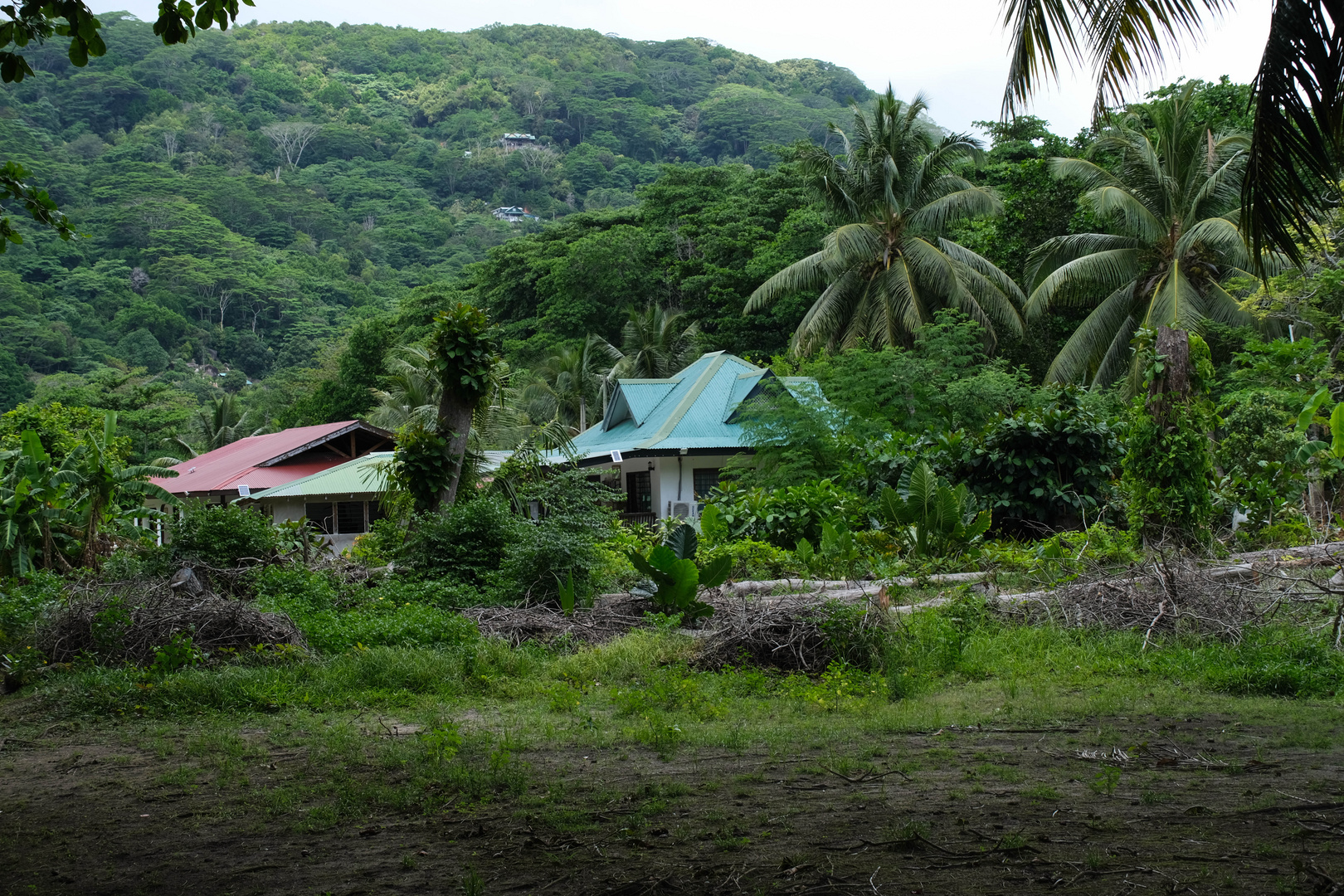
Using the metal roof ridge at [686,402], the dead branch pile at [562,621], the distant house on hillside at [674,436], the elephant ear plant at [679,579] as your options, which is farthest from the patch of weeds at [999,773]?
the metal roof ridge at [686,402]

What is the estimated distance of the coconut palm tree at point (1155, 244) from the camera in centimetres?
2367

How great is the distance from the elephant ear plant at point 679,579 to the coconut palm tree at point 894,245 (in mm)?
18606

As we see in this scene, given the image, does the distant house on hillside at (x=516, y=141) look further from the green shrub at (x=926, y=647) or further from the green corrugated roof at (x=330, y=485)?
the green shrub at (x=926, y=647)

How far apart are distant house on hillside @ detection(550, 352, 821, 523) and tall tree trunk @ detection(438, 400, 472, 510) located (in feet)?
31.0

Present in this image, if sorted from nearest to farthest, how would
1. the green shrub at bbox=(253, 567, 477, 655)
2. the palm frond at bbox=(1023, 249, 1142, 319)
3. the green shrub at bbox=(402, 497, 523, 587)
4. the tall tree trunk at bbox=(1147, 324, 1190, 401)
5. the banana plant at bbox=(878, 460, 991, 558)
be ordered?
1. the green shrub at bbox=(253, 567, 477, 655)
2. the tall tree trunk at bbox=(1147, 324, 1190, 401)
3. the banana plant at bbox=(878, 460, 991, 558)
4. the green shrub at bbox=(402, 497, 523, 587)
5. the palm frond at bbox=(1023, 249, 1142, 319)

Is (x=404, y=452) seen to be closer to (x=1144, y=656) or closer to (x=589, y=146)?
(x=1144, y=656)

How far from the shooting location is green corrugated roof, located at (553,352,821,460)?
24.6 meters

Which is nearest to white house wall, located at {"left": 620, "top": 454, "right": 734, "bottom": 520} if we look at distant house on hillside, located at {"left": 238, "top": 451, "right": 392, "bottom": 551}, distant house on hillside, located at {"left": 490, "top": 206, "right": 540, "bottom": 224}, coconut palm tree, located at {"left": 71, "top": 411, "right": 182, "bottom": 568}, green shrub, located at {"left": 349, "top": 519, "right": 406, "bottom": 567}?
distant house on hillside, located at {"left": 238, "top": 451, "right": 392, "bottom": 551}

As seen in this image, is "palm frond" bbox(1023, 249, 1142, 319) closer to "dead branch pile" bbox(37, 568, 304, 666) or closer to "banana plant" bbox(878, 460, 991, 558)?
"banana plant" bbox(878, 460, 991, 558)

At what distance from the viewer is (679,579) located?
397 inches

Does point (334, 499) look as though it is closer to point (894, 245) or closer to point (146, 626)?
point (894, 245)

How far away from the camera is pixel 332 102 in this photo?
123 m

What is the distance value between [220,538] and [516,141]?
111967 millimetres

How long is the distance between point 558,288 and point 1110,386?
2473cm
